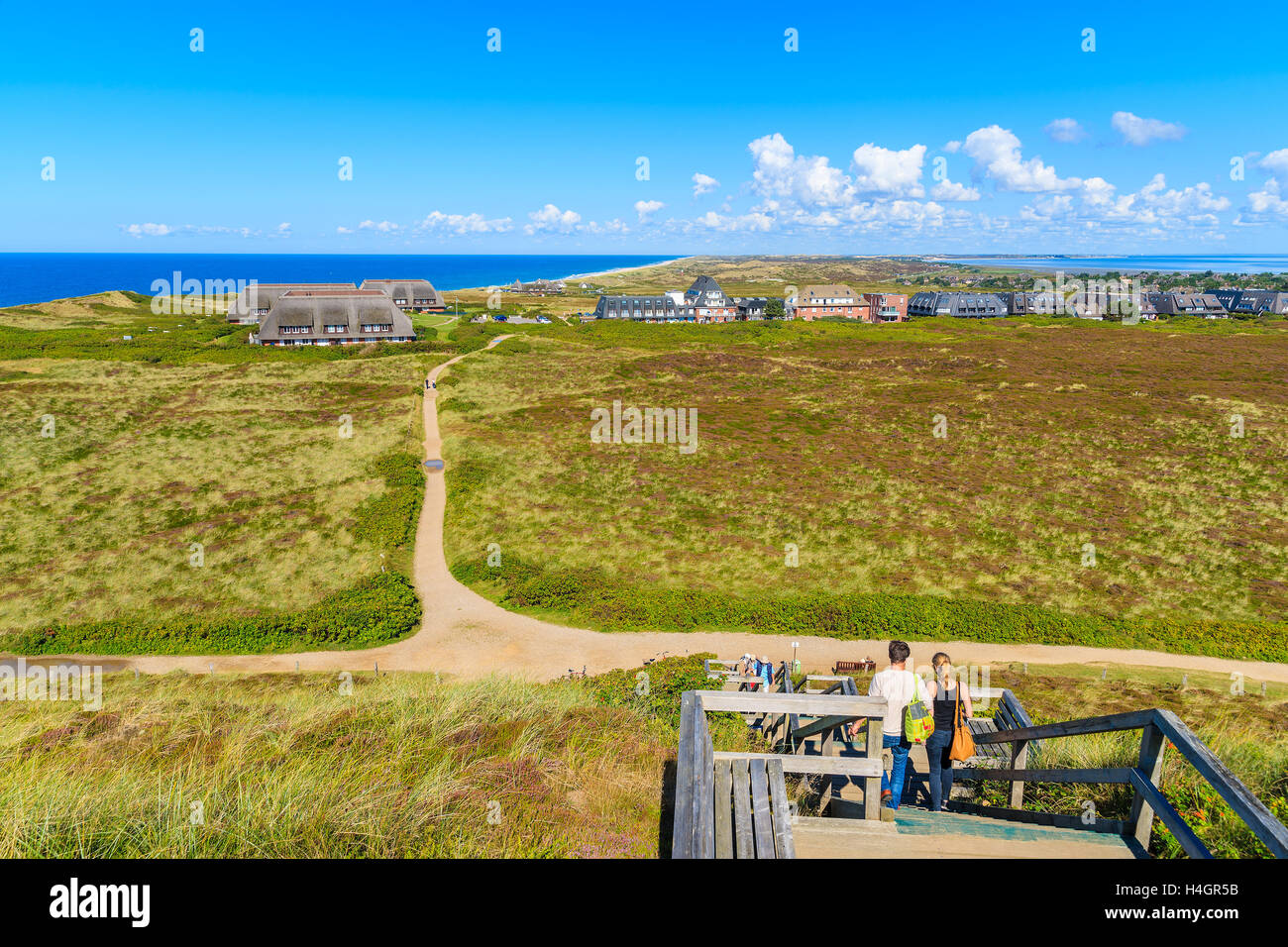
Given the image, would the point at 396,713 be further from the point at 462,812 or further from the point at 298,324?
the point at 298,324

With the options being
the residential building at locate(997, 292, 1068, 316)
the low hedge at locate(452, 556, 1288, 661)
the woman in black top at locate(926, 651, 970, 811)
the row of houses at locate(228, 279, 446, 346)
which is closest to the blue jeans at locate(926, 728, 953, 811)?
the woman in black top at locate(926, 651, 970, 811)

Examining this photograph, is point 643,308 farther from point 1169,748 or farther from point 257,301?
point 1169,748

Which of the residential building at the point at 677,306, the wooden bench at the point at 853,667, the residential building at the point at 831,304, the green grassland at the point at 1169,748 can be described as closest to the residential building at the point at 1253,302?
the residential building at the point at 831,304

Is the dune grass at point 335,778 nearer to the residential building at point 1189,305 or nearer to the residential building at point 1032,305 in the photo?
the residential building at point 1032,305

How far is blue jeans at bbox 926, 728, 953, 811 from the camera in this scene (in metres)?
8.81

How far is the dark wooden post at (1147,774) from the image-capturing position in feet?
19.3

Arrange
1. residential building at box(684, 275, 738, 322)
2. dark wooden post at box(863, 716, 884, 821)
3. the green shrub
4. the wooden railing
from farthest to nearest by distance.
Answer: residential building at box(684, 275, 738, 322) → the green shrub → dark wooden post at box(863, 716, 884, 821) → the wooden railing

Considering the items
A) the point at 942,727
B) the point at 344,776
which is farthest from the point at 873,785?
the point at 344,776

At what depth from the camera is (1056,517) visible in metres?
33.2

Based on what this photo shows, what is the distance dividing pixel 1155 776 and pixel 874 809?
261cm

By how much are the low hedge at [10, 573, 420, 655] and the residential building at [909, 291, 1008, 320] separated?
128533 mm

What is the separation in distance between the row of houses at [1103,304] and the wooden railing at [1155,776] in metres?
136

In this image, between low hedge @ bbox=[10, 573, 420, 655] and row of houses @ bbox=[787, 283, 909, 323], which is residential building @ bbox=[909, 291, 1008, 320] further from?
low hedge @ bbox=[10, 573, 420, 655]
